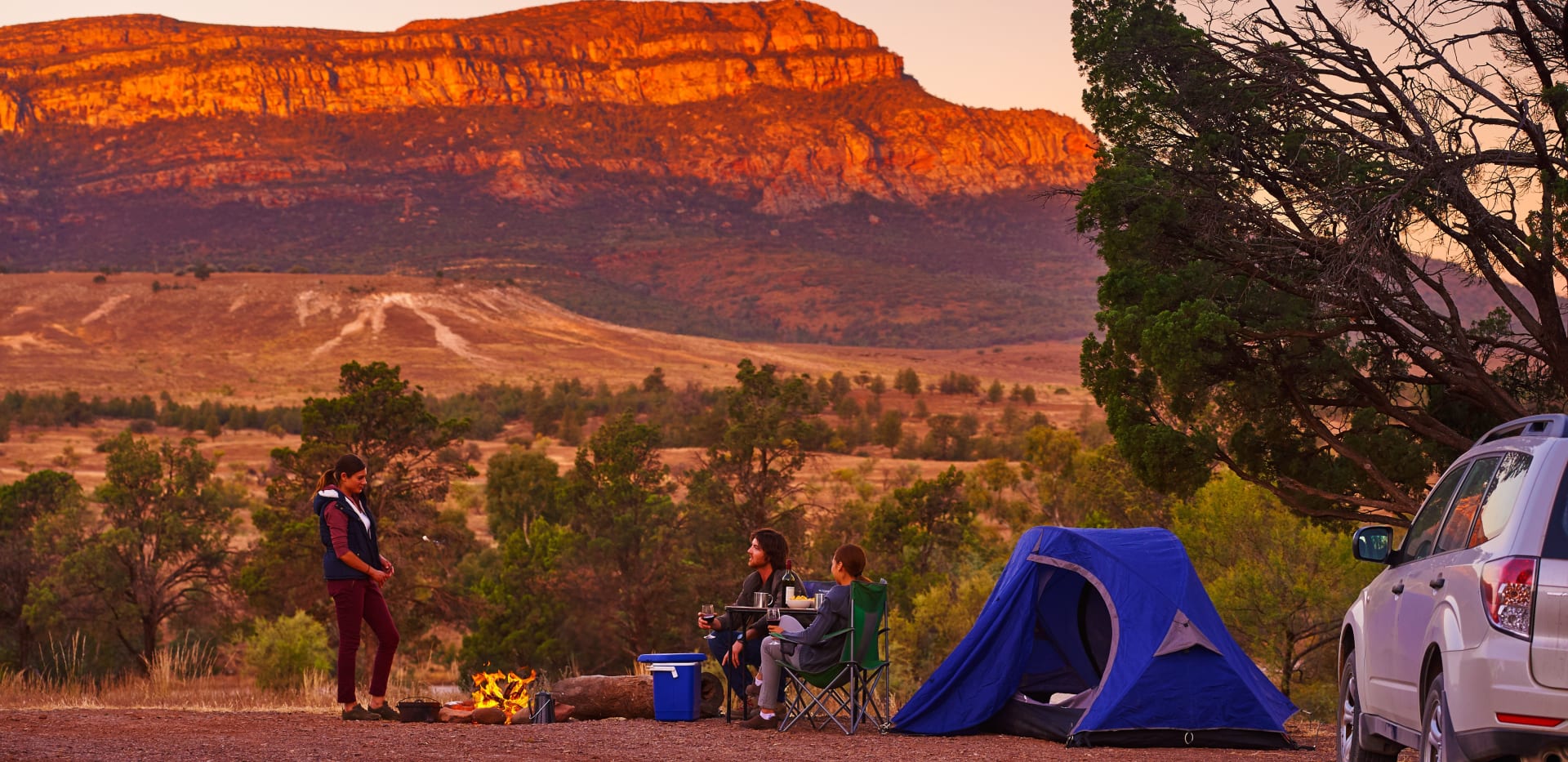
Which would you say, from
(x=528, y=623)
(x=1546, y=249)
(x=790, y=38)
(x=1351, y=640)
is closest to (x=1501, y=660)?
(x=1351, y=640)

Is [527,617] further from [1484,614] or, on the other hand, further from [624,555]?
[1484,614]

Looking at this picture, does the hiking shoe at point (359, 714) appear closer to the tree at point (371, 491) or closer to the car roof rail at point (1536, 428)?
the car roof rail at point (1536, 428)

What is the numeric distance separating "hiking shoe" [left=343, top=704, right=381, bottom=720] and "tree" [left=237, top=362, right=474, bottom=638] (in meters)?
13.3

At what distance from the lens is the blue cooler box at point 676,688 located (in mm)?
10547

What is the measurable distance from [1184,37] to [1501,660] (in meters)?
9.21

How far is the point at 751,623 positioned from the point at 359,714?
8.83ft

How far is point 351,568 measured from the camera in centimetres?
969

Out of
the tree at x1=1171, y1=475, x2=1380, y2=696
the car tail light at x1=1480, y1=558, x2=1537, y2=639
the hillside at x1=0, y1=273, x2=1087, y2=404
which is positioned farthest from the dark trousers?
the hillside at x1=0, y1=273, x2=1087, y2=404

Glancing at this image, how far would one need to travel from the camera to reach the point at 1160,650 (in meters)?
9.62

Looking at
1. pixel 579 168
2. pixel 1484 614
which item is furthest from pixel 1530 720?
pixel 579 168

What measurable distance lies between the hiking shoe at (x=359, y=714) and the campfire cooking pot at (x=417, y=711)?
0.56ft

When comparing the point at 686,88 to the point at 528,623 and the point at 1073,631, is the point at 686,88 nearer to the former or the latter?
the point at 528,623

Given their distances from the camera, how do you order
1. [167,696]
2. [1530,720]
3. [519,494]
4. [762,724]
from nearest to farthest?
[1530,720], [762,724], [167,696], [519,494]

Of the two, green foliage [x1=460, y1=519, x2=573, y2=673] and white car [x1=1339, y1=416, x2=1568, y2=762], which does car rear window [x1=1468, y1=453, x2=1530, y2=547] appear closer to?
white car [x1=1339, y1=416, x2=1568, y2=762]
